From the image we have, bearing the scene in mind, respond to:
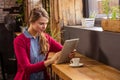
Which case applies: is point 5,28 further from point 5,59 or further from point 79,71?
point 79,71

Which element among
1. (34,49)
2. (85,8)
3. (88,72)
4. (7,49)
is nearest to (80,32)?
(34,49)

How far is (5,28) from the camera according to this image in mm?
5633

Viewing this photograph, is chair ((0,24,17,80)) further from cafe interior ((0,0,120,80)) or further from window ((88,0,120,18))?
window ((88,0,120,18))

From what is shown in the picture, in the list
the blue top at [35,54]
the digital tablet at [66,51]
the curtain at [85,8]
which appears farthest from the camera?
the curtain at [85,8]

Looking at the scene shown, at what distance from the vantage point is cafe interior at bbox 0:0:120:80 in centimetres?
220

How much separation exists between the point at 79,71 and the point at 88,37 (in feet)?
2.60

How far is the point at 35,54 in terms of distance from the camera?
9.03 feet

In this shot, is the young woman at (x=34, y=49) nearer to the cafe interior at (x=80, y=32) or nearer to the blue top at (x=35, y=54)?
the blue top at (x=35, y=54)

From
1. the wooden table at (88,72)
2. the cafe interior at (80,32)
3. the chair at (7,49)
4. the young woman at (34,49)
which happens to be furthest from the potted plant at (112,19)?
the chair at (7,49)

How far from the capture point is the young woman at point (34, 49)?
101 inches

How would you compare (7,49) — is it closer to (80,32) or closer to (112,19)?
(80,32)

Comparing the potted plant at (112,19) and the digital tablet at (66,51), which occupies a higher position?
the potted plant at (112,19)

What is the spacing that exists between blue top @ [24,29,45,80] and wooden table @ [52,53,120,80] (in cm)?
36

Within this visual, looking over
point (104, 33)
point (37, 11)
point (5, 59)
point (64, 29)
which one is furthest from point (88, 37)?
point (5, 59)
